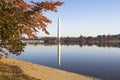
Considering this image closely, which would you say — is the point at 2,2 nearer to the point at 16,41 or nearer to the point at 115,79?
the point at 16,41

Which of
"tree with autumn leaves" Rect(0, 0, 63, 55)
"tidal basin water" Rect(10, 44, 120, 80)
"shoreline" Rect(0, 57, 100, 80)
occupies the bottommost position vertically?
"tidal basin water" Rect(10, 44, 120, 80)

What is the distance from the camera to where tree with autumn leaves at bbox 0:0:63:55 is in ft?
46.4

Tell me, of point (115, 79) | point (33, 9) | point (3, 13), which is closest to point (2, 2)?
point (3, 13)

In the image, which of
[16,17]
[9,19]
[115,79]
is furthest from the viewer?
[115,79]

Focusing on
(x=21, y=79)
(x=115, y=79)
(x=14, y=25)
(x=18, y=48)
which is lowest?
(x=115, y=79)

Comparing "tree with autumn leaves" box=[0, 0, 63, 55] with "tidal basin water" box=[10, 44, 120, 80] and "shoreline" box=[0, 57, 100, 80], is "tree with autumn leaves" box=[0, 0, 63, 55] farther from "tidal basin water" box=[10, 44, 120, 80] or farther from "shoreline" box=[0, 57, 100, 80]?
"tidal basin water" box=[10, 44, 120, 80]

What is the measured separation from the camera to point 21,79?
63.9 feet

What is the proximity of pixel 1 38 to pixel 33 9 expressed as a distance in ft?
12.2

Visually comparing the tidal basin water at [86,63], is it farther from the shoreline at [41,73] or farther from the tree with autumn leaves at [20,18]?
the tree with autumn leaves at [20,18]

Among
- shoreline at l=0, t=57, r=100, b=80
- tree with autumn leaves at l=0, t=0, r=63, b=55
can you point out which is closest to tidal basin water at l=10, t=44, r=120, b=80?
shoreline at l=0, t=57, r=100, b=80

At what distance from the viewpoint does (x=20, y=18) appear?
51.6 feet

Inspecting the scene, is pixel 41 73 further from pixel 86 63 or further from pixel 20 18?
pixel 86 63

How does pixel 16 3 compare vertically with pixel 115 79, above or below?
above

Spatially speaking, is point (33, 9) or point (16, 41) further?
point (33, 9)
